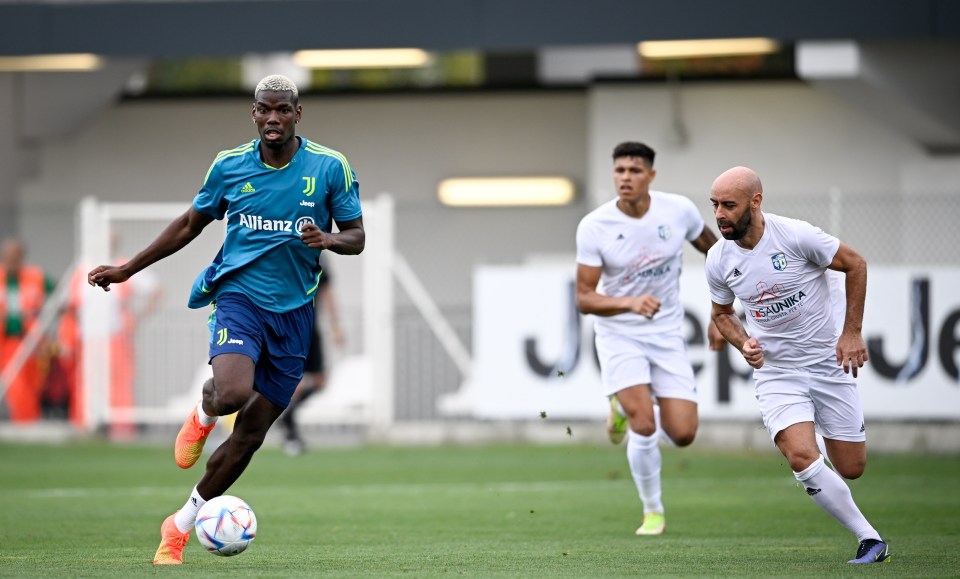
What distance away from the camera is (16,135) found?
72.2 ft

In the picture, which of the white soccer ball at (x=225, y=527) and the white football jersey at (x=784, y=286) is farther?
the white football jersey at (x=784, y=286)

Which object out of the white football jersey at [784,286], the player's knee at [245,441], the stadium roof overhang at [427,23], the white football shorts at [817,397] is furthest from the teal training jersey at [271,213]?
the stadium roof overhang at [427,23]

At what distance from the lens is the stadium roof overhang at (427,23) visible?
→ 17.7m

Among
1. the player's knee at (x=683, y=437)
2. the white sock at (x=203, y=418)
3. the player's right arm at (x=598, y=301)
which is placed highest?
the player's right arm at (x=598, y=301)

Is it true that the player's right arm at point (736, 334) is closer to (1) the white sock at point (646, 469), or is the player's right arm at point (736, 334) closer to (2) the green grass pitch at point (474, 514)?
(2) the green grass pitch at point (474, 514)

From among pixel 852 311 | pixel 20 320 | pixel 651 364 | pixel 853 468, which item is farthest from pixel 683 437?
pixel 20 320

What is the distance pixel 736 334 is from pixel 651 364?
2.26 meters

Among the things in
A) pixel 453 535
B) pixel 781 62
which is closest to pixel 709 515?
pixel 453 535

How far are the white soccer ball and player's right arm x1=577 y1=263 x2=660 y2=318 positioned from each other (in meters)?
2.81

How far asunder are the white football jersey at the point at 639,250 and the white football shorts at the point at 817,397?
6.73ft

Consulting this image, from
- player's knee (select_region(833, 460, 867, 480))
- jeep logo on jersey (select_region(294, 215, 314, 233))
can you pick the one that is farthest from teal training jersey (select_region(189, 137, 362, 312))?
player's knee (select_region(833, 460, 867, 480))

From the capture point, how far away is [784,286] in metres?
8.36

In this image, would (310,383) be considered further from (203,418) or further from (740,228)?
(740,228)

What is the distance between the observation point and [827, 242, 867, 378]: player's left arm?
8.02 meters
